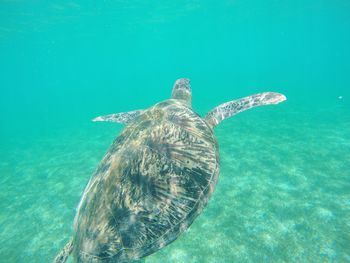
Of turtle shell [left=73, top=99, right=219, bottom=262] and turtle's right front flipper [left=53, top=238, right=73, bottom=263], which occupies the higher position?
turtle shell [left=73, top=99, right=219, bottom=262]

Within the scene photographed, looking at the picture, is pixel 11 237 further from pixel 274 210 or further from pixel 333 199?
pixel 333 199

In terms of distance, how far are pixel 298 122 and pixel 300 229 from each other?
42.1 feet

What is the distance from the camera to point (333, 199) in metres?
7.75

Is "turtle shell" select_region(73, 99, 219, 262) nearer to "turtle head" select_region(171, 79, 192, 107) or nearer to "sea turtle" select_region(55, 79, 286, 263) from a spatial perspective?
"sea turtle" select_region(55, 79, 286, 263)

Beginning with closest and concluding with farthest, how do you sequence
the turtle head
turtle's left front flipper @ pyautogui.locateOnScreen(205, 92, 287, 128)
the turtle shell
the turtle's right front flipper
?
the turtle shell
the turtle's right front flipper
turtle's left front flipper @ pyautogui.locateOnScreen(205, 92, 287, 128)
the turtle head

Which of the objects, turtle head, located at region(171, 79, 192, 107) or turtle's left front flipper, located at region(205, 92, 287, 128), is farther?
turtle head, located at region(171, 79, 192, 107)

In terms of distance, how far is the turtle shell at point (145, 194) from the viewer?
338 cm

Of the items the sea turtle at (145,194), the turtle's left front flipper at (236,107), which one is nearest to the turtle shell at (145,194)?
the sea turtle at (145,194)

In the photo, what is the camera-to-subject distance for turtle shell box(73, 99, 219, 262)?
11.1 ft

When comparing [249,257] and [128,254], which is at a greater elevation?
[128,254]

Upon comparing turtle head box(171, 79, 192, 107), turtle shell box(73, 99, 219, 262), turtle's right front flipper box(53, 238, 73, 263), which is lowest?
turtle's right front flipper box(53, 238, 73, 263)

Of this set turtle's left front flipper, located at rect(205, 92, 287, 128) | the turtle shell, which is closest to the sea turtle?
the turtle shell

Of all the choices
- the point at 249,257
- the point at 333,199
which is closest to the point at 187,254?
the point at 249,257

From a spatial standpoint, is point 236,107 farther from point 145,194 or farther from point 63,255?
point 63,255
